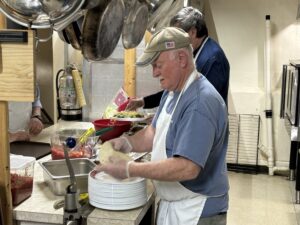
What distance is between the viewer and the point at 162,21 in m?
3.15

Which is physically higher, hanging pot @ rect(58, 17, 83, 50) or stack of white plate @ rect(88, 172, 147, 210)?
hanging pot @ rect(58, 17, 83, 50)

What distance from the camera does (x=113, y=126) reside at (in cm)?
275

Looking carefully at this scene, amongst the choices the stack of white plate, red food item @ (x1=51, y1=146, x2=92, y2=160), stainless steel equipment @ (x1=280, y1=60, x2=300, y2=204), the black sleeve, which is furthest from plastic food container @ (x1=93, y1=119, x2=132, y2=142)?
stainless steel equipment @ (x1=280, y1=60, x2=300, y2=204)

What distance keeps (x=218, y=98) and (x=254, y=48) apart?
3885 millimetres

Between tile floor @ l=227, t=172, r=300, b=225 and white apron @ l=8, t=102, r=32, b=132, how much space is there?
202 cm

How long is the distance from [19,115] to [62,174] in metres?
1.09

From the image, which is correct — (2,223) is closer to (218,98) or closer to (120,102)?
(218,98)

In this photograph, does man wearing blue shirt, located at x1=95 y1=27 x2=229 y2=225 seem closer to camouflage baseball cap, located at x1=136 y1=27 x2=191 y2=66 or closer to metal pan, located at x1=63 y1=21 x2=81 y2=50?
camouflage baseball cap, located at x1=136 y1=27 x2=191 y2=66

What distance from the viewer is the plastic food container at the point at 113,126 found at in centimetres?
273

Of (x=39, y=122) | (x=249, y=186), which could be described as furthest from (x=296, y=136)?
(x=39, y=122)

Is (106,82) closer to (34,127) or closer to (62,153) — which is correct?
(34,127)

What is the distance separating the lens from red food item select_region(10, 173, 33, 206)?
181 centimetres

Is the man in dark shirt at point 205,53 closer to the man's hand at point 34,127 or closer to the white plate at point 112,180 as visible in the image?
the man's hand at point 34,127

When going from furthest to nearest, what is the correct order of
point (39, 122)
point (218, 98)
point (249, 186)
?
point (249, 186) → point (39, 122) → point (218, 98)
